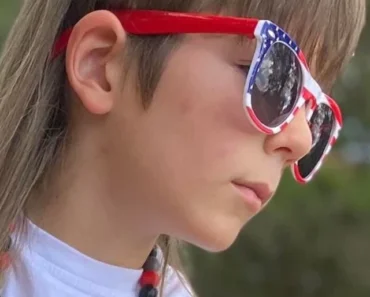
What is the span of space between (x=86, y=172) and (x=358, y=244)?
144cm

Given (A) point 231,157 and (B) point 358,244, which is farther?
(B) point 358,244

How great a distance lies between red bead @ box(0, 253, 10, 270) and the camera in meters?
0.86

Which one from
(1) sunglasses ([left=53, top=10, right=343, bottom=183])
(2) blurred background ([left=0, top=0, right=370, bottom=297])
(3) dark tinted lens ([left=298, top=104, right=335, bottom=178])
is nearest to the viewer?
(1) sunglasses ([left=53, top=10, right=343, bottom=183])

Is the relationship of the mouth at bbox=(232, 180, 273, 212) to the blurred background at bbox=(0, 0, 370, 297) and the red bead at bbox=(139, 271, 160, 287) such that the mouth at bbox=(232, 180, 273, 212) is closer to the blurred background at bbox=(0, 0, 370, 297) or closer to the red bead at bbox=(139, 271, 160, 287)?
the red bead at bbox=(139, 271, 160, 287)

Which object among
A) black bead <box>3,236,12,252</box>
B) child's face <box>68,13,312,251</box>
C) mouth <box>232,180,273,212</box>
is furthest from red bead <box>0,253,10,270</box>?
mouth <box>232,180,273,212</box>

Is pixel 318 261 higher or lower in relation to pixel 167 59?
lower

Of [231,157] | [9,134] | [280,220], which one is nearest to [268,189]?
[231,157]

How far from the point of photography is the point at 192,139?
0.81m

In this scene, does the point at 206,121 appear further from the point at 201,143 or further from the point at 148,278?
the point at 148,278

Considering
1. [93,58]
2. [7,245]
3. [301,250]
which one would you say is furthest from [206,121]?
[301,250]

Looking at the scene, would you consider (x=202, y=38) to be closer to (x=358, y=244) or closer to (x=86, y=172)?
(x=86, y=172)

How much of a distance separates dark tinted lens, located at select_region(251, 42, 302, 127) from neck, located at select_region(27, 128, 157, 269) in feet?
0.54

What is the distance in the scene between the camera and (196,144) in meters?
0.81

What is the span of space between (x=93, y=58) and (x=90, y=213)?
0.53ft
